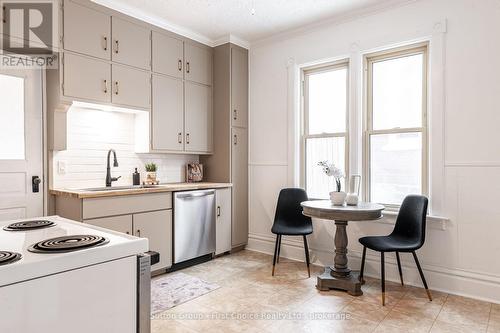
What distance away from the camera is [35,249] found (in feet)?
3.66

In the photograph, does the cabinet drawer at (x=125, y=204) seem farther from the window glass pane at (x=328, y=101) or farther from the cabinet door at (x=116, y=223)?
the window glass pane at (x=328, y=101)

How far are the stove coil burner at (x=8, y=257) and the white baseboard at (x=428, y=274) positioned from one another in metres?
3.24

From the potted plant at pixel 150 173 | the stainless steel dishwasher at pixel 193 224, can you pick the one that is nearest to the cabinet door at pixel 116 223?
the stainless steel dishwasher at pixel 193 224

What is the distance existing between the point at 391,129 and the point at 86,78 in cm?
307

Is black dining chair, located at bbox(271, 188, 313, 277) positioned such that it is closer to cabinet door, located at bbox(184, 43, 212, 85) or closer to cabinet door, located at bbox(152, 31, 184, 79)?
cabinet door, located at bbox(184, 43, 212, 85)

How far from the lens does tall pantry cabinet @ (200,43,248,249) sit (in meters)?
4.32

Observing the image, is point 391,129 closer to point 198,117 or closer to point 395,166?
point 395,166

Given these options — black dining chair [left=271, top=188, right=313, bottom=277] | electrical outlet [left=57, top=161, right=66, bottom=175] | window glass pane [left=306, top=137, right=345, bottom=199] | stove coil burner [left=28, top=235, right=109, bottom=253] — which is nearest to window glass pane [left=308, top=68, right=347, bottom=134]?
window glass pane [left=306, top=137, right=345, bottom=199]

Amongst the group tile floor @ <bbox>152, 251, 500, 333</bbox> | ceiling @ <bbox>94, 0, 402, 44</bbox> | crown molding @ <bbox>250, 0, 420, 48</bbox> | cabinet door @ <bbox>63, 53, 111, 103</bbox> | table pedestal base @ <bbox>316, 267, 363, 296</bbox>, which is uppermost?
ceiling @ <bbox>94, 0, 402, 44</bbox>

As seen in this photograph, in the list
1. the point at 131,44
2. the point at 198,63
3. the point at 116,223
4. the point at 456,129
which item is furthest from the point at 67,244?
the point at 198,63

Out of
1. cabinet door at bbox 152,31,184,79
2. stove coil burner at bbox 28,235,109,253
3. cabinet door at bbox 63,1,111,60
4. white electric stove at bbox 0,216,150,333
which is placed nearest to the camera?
white electric stove at bbox 0,216,150,333

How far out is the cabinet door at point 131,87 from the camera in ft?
11.3

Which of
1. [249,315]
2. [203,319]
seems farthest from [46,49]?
[249,315]

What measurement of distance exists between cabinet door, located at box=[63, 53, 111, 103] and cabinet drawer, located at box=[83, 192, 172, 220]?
1.01 m
